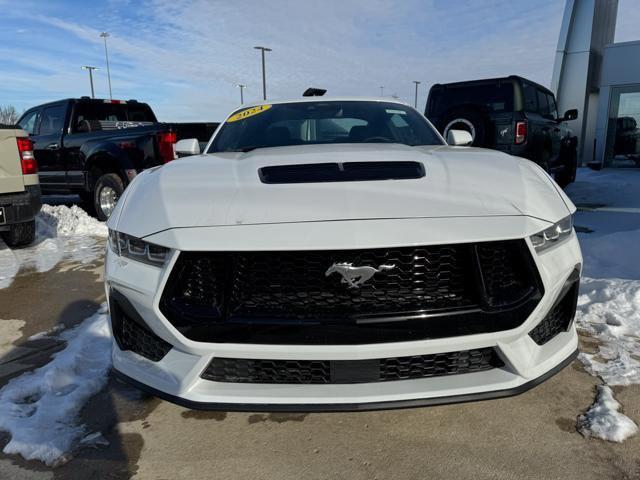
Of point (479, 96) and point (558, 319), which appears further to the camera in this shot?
point (479, 96)

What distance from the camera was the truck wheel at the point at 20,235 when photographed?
18.3 ft

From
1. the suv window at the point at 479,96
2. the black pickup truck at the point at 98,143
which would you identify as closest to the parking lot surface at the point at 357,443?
the black pickup truck at the point at 98,143

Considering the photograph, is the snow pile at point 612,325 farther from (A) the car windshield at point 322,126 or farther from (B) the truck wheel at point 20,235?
(B) the truck wheel at point 20,235

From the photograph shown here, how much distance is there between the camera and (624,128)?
14.5 metres

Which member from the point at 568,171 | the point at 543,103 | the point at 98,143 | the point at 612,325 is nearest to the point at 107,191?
the point at 98,143

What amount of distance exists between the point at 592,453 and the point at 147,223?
2011mm

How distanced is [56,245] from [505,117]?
21.7 feet

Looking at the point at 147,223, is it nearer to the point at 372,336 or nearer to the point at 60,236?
the point at 372,336

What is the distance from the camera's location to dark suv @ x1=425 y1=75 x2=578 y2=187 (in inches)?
281

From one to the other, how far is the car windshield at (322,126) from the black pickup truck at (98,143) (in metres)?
3.43

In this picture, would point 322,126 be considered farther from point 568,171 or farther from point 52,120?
point 568,171

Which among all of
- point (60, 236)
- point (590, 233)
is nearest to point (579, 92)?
point (590, 233)

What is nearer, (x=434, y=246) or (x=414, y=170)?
(x=434, y=246)

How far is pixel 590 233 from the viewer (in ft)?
18.5
